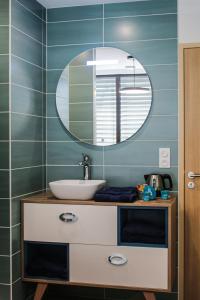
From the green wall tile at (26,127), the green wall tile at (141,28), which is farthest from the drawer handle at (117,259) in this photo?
the green wall tile at (141,28)

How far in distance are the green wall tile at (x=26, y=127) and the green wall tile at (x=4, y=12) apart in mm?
631

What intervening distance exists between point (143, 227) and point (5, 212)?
3.09ft

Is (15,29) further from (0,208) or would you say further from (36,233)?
(36,233)

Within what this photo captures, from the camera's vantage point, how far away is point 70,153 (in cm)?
345

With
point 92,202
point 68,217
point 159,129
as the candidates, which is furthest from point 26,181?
point 159,129

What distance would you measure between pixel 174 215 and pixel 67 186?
0.81 metres

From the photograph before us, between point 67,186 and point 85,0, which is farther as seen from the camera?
point 85,0

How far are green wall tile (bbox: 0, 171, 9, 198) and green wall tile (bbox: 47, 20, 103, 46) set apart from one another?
1.22m

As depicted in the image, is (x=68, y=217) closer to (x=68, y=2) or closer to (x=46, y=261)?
(x=46, y=261)

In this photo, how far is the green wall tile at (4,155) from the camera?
2.86 metres

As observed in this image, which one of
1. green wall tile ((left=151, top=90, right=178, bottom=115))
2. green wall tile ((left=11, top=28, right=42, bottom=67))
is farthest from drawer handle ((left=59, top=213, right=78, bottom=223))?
green wall tile ((left=11, top=28, right=42, bottom=67))

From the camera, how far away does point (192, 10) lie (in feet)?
10.5

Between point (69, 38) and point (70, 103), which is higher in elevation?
point (69, 38)

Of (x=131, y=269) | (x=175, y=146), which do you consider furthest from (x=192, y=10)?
(x=131, y=269)
